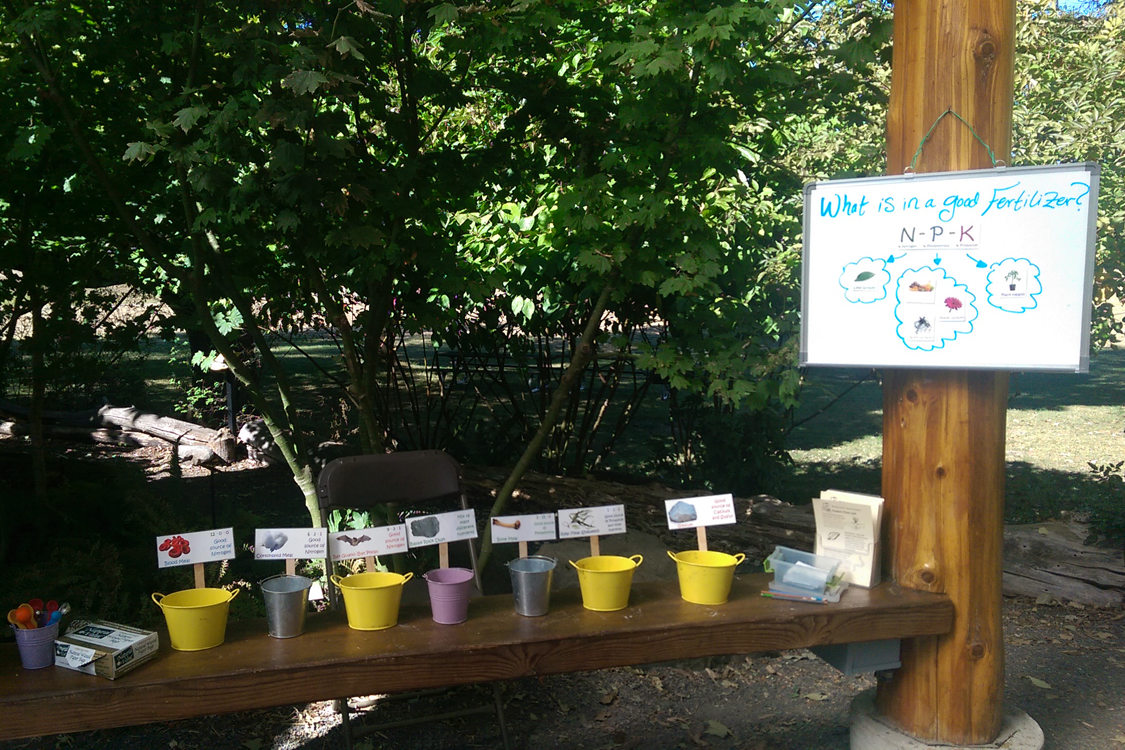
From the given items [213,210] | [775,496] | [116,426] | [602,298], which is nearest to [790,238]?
[775,496]

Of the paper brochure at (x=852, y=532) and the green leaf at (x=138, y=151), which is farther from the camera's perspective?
the paper brochure at (x=852, y=532)

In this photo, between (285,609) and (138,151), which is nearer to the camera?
(285,609)

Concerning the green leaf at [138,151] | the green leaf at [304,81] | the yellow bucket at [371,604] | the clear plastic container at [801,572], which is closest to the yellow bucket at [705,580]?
the clear plastic container at [801,572]

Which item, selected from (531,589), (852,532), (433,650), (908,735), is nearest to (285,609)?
(433,650)

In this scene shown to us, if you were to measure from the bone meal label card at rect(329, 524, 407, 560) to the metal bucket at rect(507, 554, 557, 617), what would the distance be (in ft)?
1.15

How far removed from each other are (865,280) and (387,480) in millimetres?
→ 1856

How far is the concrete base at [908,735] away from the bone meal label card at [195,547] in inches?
80.6

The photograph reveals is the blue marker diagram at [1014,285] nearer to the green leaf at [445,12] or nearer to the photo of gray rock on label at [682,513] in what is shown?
the photo of gray rock on label at [682,513]

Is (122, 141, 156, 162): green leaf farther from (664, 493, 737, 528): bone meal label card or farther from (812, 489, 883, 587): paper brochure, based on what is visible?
(812, 489, 883, 587): paper brochure

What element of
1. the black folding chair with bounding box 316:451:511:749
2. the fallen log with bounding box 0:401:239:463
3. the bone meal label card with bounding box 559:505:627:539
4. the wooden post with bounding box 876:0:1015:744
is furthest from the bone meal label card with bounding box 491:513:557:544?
the fallen log with bounding box 0:401:239:463

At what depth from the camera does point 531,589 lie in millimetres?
2756

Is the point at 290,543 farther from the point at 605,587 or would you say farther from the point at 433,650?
the point at 605,587

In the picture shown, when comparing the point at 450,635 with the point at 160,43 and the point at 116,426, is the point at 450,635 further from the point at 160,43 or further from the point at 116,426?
the point at 116,426

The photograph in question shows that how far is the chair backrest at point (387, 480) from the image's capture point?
3.48 meters
